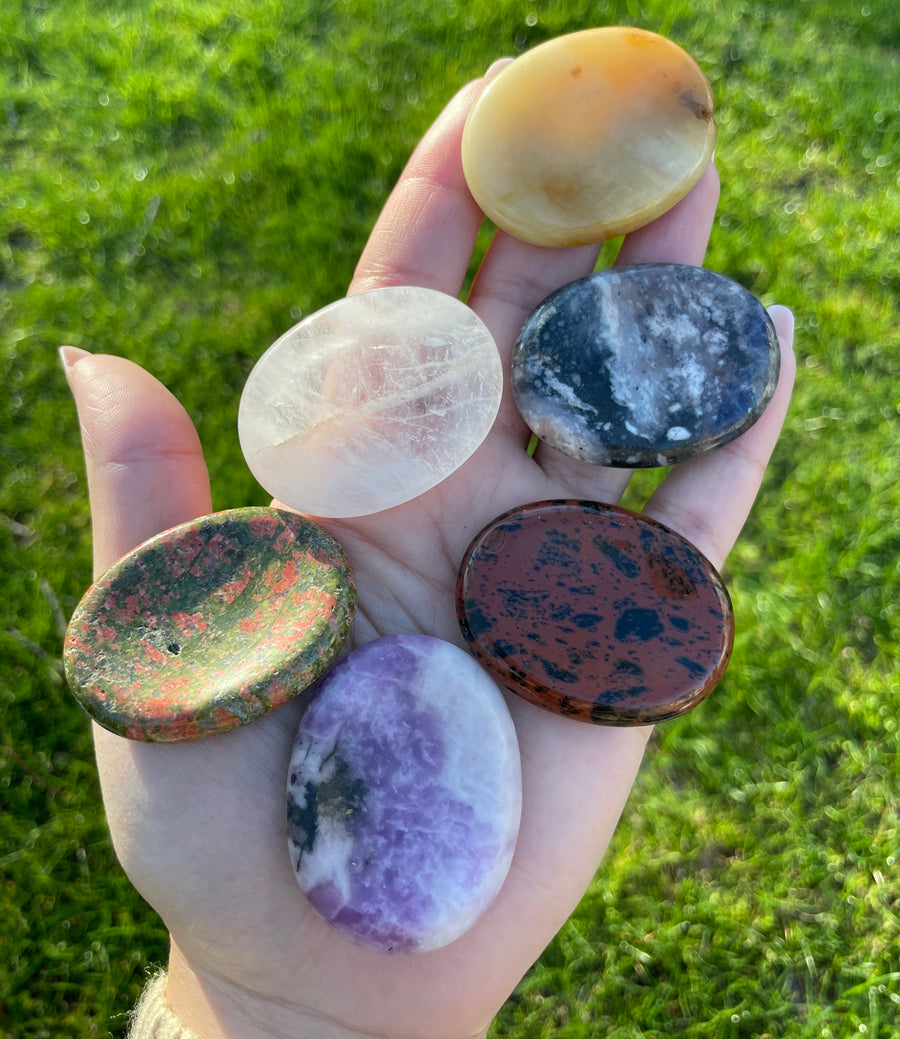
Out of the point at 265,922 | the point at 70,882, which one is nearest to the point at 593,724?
the point at 265,922

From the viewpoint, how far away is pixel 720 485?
6.03 feet

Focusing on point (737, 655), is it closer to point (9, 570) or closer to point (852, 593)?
point (852, 593)

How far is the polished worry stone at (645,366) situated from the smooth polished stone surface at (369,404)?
0.13 metres

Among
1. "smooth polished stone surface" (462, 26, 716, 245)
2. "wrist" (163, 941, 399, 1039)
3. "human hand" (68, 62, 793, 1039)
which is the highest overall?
"smooth polished stone surface" (462, 26, 716, 245)

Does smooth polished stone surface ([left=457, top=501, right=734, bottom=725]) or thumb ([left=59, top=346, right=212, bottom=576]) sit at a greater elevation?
thumb ([left=59, top=346, right=212, bottom=576])

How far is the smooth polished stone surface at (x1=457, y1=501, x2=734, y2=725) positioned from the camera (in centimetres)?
154

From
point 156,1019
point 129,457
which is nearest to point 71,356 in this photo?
point 129,457

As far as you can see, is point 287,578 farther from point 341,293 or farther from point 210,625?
point 341,293

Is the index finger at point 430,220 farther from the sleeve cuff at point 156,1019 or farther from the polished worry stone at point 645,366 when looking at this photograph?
the sleeve cuff at point 156,1019

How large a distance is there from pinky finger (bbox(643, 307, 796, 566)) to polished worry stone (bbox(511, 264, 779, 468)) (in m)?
0.09

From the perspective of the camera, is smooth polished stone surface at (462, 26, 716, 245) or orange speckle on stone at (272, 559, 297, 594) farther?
smooth polished stone surface at (462, 26, 716, 245)

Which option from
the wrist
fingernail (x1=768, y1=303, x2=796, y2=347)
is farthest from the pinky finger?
the wrist

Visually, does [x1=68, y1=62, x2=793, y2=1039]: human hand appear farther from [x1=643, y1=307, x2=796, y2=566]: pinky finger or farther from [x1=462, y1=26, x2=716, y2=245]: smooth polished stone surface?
[x1=462, y1=26, x2=716, y2=245]: smooth polished stone surface

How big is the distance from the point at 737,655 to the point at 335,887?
124cm
